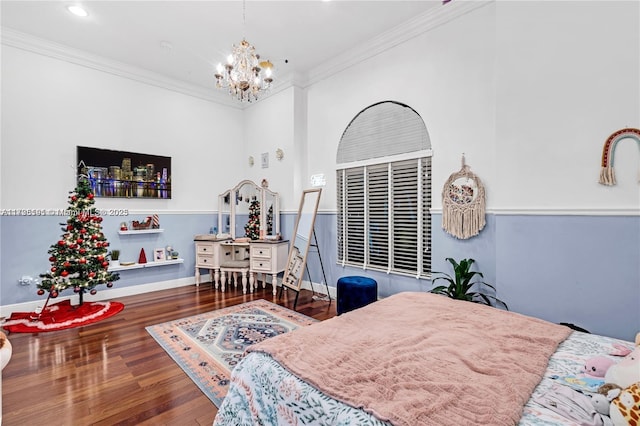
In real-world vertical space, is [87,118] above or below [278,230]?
above

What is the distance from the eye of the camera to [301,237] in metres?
4.23

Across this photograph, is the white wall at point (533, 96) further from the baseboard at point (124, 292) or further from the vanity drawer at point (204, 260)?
the vanity drawer at point (204, 260)

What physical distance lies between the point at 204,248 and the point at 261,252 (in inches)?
39.0

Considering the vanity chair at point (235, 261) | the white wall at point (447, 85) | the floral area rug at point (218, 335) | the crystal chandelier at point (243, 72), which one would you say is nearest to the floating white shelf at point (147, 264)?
the vanity chair at point (235, 261)

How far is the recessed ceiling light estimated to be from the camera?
2.99 meters

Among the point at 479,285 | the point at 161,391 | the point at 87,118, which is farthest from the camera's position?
the point at 87,118

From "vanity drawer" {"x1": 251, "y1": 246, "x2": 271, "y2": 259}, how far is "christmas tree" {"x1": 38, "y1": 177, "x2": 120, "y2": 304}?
1715 millimetres

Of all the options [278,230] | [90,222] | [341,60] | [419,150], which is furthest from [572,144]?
[90,222]

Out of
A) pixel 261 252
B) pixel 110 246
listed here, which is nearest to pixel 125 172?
pixel 110 246

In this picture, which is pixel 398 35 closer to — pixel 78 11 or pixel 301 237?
pixel 301 237

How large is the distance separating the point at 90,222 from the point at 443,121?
419cm

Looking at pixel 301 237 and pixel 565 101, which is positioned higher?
pixel 565 101

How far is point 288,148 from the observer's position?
4547 mm

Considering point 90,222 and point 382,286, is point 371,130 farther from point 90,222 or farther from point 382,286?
point 90,222
